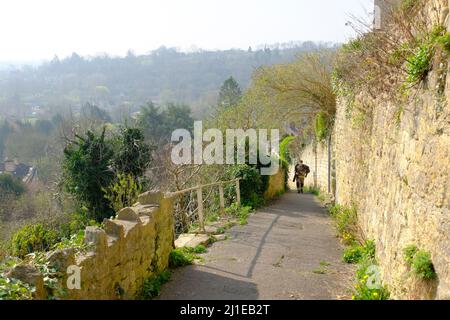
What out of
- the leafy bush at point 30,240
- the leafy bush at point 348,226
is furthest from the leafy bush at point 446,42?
the leafy bush at point 30,240

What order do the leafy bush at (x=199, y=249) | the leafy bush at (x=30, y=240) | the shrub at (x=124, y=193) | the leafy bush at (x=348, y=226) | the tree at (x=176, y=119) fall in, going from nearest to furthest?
the leafy bush at (x=199, y=249) < the leafy bush at (x=348, y=226) < the shrub at (x=124, y=193) < the leafy bush at (x=30, y=240) < the tree at (x=176, y=119)

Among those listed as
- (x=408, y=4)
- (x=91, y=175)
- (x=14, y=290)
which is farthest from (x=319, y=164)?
(x=14, y=290)

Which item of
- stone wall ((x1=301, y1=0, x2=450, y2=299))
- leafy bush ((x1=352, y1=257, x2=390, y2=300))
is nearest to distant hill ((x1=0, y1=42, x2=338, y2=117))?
stone wall ((x1=301, y1=0, x2=450, y2=299))

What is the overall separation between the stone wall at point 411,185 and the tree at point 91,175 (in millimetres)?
12637

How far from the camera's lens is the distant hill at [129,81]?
11806 centimetres

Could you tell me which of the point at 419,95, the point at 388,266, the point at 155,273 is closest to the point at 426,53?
the point at 419,95

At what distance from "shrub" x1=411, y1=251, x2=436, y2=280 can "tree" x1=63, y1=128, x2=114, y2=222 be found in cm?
1561

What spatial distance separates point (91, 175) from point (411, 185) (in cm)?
1545

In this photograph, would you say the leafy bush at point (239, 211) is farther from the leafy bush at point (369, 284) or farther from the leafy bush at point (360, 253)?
the leafy bush at point (369, 284)

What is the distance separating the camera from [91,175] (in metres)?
18.3

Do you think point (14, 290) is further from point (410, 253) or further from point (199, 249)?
point (199, 249)

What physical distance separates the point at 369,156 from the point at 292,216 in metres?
4.67

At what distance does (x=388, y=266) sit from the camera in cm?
521

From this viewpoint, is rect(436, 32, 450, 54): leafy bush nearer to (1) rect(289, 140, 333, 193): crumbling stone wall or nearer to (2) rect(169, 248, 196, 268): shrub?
(2) rect(169, 248, 196, 268): shrub
